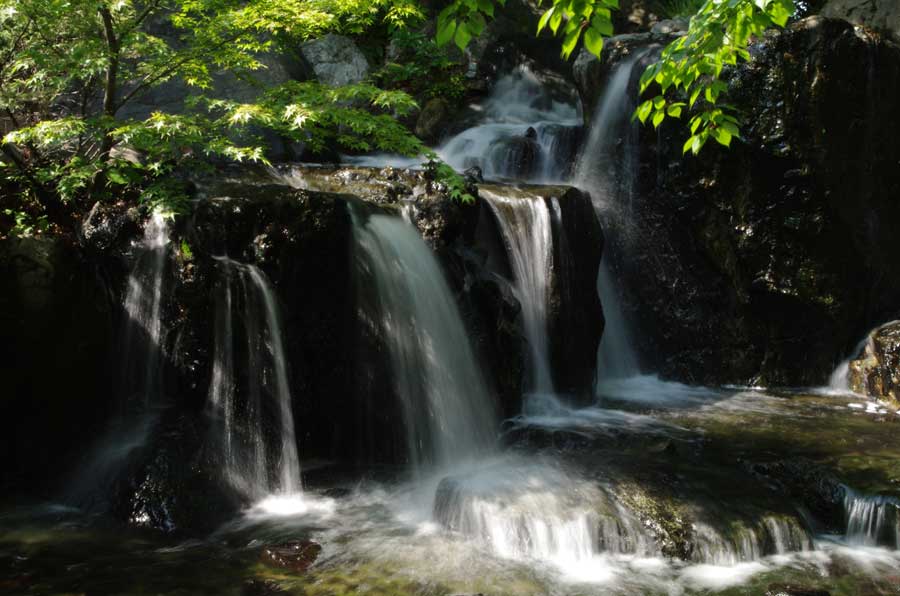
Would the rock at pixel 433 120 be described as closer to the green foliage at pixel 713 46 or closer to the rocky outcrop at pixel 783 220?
the rocky outcrop at pixel 783 220

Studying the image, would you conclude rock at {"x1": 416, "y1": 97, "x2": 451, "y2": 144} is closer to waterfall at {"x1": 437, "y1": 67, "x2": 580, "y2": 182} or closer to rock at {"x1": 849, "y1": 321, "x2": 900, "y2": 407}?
waterfall at {"x1": 437, "y1": 67, "x2": 580, "y2": 182}

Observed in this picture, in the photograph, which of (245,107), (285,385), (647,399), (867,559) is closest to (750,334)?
(647,399)

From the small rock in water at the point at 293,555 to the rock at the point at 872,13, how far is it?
40.4 ft

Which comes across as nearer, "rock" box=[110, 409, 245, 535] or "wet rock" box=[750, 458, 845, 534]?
"rock" box=[110, 409, 245, 535]

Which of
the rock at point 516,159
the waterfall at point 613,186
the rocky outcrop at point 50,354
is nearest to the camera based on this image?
the rocky outcrop at point 50,354

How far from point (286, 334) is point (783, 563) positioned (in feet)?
15.8

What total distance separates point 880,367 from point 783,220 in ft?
8.06

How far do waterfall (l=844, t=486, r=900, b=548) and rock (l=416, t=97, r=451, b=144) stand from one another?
10906 millimetres

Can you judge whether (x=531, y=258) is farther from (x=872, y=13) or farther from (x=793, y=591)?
(x=872, y=13)

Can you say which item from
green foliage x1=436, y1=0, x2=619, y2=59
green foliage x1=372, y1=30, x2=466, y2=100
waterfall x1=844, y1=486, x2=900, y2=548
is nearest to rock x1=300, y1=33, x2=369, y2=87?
green foliage x1=372, y1=30, x2=466, y2=100

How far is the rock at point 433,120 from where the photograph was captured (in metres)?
14.9

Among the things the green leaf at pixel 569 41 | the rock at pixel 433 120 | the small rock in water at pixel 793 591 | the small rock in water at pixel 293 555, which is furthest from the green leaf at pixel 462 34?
the rock at pixel 433 120

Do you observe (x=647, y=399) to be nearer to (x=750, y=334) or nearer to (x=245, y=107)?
(x=750, y=334)

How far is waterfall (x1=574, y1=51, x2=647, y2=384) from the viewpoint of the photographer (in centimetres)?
1095
